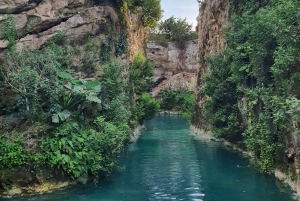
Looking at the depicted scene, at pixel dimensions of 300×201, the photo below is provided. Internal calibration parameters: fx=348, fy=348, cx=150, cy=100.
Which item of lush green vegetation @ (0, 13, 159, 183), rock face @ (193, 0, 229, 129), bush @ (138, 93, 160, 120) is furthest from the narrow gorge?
bush @ (138, 93, 160, 120)

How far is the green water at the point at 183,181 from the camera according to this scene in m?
11.6

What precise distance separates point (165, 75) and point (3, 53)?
42114 millimetres

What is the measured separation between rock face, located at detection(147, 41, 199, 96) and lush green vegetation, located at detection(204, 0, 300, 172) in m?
33.6

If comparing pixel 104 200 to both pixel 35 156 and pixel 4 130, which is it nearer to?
pixel 35 156

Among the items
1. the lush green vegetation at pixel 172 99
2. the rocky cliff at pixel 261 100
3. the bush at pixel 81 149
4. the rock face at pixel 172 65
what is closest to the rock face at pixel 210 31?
the rocky cliff at pixel 261 100

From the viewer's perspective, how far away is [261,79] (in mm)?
14594

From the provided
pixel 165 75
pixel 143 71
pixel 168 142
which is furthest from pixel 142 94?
pixel 165 75

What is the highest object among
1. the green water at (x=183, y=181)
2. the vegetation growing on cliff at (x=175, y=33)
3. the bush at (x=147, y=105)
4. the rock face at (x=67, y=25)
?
the vegetation growing on cliff at (x=175, y=33)

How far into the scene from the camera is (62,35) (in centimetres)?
1706

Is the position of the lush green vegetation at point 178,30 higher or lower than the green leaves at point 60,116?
higher

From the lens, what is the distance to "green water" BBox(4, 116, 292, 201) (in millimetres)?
11594

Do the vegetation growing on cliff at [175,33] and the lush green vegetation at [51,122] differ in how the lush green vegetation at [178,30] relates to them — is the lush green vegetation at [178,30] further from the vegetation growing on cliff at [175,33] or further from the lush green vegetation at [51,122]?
the lush green vegetation at [51,122]

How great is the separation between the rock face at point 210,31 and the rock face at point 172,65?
22.5 metres

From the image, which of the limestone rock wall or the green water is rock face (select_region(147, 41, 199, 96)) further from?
the limestone rock wall
